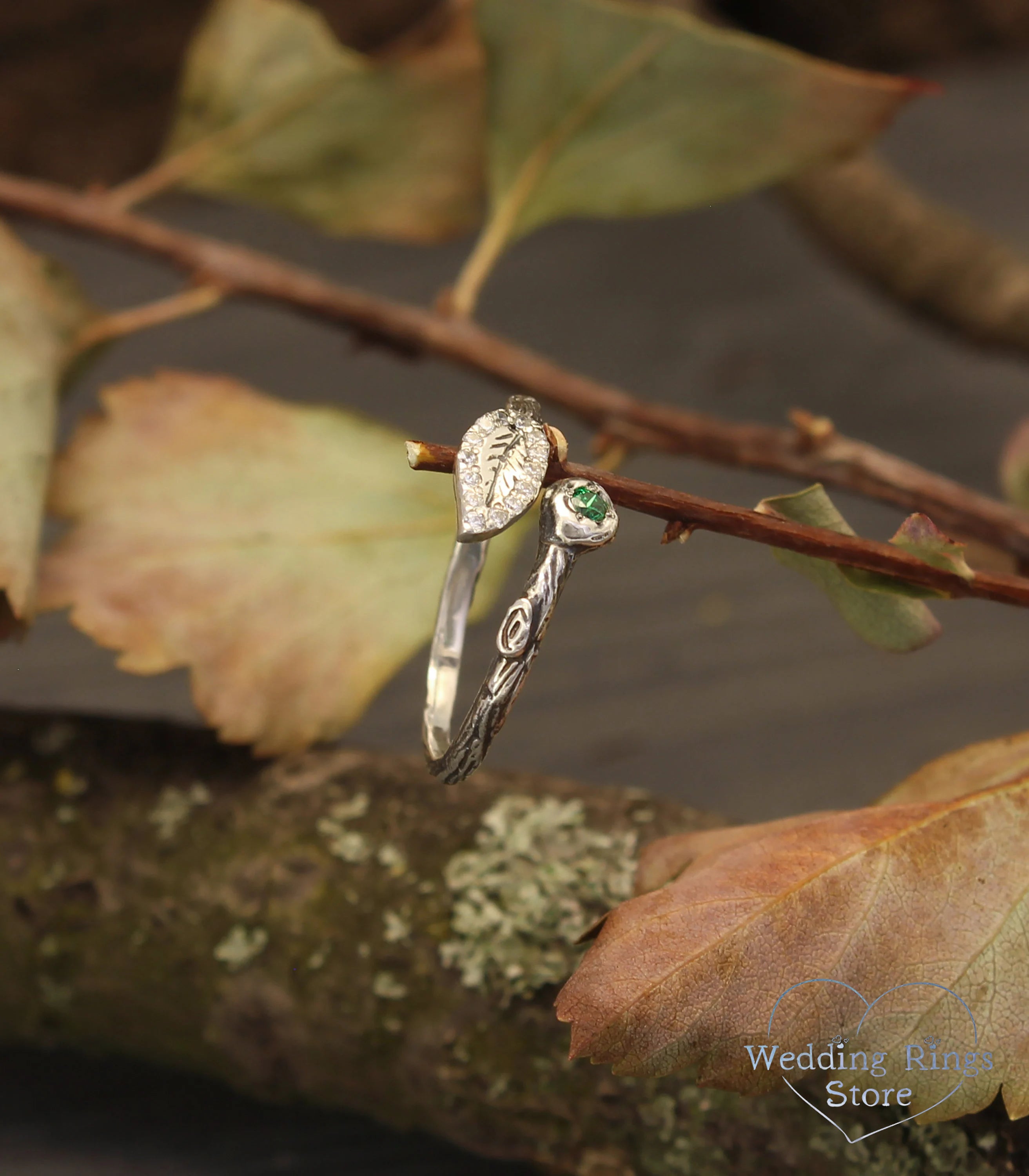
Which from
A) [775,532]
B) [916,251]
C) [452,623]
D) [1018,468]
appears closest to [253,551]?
[452,623]

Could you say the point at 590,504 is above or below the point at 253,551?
above

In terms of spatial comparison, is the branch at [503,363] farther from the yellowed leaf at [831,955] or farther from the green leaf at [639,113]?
the yellowed leaf at [831,955]

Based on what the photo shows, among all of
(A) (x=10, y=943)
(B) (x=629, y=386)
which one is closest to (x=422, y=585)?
(A) (x=10, y=943)

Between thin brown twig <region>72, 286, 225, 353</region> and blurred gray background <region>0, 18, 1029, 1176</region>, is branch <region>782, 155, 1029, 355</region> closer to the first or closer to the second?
blurred gray background <region>0, 18, 1029, 1176</region>

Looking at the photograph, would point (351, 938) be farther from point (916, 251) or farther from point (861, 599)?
point (916, 251)

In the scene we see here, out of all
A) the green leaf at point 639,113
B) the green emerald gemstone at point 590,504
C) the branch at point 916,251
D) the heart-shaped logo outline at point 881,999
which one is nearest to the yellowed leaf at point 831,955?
the heart-shaped logo outline at point 881,999

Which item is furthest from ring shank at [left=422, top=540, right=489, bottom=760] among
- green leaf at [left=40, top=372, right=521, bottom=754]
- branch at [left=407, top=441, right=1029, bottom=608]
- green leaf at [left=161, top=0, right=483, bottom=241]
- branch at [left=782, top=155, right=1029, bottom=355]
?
branch at [left=782, top=155, right=1029, bottom=355]
